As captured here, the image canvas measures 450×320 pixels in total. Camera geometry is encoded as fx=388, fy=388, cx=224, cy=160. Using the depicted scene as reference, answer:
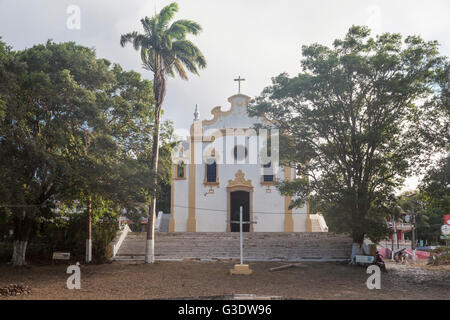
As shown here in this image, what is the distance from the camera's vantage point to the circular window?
22191 mm

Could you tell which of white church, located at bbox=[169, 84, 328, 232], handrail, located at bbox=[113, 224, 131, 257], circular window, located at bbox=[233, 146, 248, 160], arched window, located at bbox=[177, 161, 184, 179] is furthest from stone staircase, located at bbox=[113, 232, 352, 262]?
circular window, located at bbox=[233, 146, 248, 160]

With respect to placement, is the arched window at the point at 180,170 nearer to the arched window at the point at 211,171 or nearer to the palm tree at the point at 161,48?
the arched window at the point at 211,171

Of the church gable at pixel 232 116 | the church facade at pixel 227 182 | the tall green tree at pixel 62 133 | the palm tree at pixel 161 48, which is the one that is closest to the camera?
the tall green tree at pixel 62 133

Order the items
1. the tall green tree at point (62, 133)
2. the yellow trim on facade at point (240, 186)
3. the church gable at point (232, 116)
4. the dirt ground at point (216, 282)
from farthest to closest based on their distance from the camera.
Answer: the church gable at point (232, 116)
the yellow trim on facade at point (240, 186)
the tall green tree at point (62, 133)
the dirt ground at point (216, 282)

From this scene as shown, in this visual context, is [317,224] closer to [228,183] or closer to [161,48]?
[228,183]

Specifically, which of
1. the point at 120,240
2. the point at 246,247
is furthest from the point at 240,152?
the point at 120,240

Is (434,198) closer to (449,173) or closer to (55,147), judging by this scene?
(449,173)

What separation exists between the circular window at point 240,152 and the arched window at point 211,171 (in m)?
1.32

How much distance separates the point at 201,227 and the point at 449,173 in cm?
1323

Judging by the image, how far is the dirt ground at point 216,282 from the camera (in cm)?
927

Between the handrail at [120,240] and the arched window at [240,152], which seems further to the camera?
the arched window at [240,152]

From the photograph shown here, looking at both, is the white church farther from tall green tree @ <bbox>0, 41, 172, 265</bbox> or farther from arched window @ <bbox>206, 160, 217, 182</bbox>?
tall green tree @ <bbox>0, 41, 172, 265</bbox>

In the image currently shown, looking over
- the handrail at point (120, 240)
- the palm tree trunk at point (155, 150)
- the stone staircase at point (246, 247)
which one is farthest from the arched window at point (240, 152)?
the palm tree trunk at point (155, 150)

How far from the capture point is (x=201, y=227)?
21.5 metres
